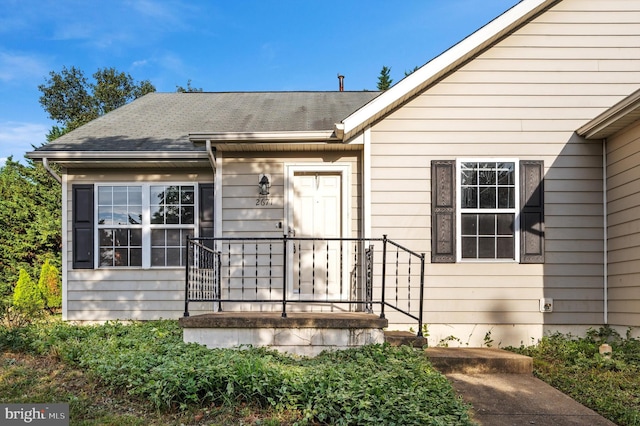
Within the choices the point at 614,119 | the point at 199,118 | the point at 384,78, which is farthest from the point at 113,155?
the point at 384,78

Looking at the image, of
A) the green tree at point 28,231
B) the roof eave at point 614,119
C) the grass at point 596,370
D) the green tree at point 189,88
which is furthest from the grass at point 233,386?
the green tree at point 189,88

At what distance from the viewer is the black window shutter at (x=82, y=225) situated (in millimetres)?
6910

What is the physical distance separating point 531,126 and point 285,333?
397cm

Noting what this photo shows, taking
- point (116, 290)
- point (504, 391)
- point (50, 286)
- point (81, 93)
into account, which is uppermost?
point (81, 93)

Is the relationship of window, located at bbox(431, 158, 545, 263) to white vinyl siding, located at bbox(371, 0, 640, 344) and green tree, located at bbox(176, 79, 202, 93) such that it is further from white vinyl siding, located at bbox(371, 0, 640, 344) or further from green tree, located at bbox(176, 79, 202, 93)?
green tree, located at bbox(176, 79, 202, 93)

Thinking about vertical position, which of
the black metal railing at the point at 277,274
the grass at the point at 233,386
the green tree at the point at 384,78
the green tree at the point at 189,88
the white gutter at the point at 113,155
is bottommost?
the grass at the point at 233,386

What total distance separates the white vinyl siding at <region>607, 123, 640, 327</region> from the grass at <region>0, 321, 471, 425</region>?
2785mm

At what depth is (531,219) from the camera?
5.76 metres

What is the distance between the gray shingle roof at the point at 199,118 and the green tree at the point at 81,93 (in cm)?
1415

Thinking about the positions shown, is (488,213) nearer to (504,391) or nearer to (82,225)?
(504,391)

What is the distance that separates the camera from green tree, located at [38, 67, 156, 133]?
22.2 m

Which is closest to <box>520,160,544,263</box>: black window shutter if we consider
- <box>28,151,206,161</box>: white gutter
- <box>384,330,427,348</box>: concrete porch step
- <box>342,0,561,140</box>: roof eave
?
<box>342,0,561,140</box>: roof eave

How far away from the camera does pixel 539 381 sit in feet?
14.6

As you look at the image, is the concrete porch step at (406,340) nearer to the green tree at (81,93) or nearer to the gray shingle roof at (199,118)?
the gray shingle roof at (199,118)
